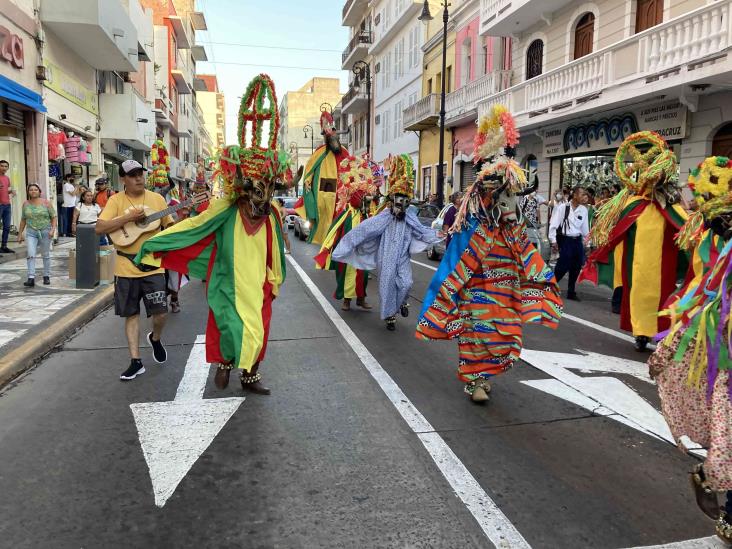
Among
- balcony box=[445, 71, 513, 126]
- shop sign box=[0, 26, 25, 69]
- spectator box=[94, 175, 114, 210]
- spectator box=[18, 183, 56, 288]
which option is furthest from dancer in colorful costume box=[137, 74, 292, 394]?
balcony box=[445, 71, 513, 126]

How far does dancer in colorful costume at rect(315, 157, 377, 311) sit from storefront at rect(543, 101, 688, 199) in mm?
8390

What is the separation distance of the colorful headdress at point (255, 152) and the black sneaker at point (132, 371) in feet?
5.75

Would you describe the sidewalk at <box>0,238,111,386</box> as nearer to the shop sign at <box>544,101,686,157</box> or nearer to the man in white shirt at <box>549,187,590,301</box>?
the man in white shirt at <box>549,187,590,301</box>

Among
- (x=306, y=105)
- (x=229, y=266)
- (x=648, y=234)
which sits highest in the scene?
(x=306, y=105)

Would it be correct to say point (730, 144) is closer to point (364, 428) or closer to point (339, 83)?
point (364, 428)

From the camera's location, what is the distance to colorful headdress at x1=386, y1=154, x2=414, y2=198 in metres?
7.66

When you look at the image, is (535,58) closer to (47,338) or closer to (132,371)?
(47,338)

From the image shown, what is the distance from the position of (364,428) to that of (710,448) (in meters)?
2.22

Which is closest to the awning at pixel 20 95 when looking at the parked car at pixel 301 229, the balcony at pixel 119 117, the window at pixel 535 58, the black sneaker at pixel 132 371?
the balcony at pixel 119 117

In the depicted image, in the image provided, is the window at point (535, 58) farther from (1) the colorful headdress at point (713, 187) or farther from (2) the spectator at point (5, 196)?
(1) the colorful headdress at point (713, 187)

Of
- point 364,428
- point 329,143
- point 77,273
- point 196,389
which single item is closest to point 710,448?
point 364,428

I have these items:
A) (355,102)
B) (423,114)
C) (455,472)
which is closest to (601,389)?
(455,472)

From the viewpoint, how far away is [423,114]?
30.2m

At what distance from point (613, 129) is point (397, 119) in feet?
75.8
